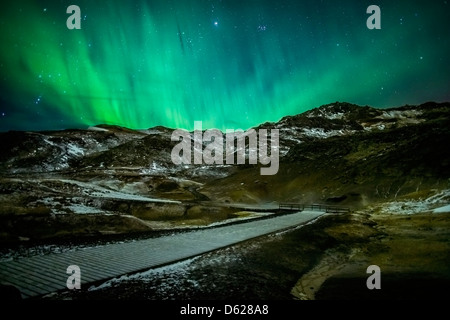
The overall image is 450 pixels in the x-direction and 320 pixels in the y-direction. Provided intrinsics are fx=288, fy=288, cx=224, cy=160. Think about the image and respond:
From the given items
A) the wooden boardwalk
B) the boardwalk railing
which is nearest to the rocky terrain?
the wooden boardwalk

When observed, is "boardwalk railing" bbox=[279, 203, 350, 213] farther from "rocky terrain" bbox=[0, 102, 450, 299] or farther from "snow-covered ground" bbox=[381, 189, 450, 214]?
"snow-covered ground" bbox=[381, 189, 450, 214]

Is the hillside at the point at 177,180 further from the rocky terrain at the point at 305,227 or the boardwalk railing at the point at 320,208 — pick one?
the boardwalk railing at the point at 320,208

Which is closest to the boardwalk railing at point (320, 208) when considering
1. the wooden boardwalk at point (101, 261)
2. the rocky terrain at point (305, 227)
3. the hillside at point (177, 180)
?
the rocky terrain at point (305, 227)

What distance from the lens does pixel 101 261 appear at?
9.92 meters

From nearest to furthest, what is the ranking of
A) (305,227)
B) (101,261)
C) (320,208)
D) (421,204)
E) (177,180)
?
(101,261)
(305,227)
(421,204)
(320,208)
(177,180)

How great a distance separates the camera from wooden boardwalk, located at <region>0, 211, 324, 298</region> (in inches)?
299

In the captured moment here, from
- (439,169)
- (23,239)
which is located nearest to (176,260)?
(23,239)

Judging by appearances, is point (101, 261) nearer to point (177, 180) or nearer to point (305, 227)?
point (305, 227)

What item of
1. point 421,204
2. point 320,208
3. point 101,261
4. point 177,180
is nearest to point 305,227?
point 101,261

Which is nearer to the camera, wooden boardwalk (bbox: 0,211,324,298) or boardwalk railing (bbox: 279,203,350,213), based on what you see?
wooden boardwalk (bbox: 0,211,324,298)

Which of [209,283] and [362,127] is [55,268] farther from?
[362,127]

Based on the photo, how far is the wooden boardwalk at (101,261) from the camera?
7.59m

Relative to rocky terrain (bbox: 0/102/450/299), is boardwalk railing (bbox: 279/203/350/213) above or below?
below

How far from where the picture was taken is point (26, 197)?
18.3 meters
